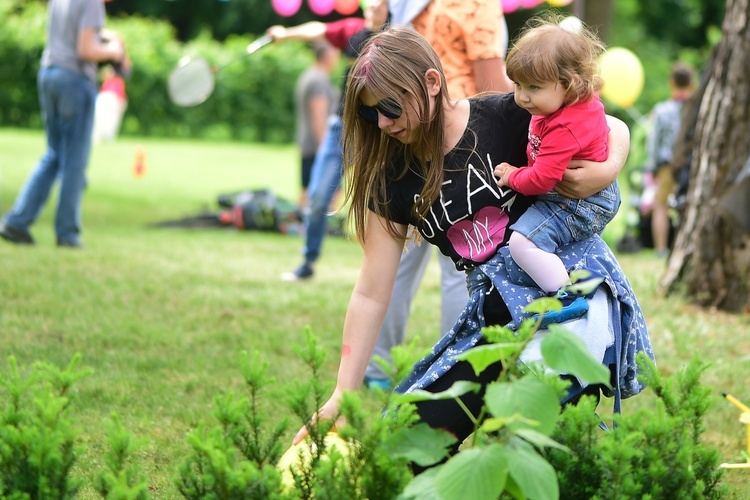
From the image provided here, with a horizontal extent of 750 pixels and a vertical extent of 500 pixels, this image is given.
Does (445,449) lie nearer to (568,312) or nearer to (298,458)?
(298,458)

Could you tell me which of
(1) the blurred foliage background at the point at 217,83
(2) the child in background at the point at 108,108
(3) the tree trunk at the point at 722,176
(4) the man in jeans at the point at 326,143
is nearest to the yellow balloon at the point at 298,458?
(4) the man in jeans at the point at 326,143

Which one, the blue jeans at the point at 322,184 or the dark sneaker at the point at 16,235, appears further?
the dark sneaker at the point at 16,235

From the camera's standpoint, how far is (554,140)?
8.48 ft

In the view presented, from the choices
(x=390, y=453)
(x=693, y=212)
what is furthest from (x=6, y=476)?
(x=693, y=212)

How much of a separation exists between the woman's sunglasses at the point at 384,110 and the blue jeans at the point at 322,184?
3.42 metres

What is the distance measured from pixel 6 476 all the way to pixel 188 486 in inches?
15.1

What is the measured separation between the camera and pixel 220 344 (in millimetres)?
5320

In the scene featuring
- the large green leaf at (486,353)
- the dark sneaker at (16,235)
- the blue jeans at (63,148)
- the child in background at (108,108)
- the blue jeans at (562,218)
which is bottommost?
the child in background at (108,108)

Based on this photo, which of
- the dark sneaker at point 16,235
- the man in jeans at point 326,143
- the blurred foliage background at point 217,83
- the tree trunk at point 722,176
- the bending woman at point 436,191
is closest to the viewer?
the bending woman at point 436,191

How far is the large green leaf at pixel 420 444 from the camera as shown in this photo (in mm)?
1964

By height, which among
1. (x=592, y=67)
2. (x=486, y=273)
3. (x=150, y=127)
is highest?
(x=592, y=67)

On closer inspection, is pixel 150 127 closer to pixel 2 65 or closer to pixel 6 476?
pixel 2 65

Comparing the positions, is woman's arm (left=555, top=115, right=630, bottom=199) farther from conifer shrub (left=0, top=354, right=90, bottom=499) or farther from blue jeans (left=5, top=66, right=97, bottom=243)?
blue jeans (left=5, top=66, right=97, bottom=243)

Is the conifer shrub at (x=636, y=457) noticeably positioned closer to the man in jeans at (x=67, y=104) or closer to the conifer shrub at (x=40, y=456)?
the conifer shrub at (x=40, y=456)
